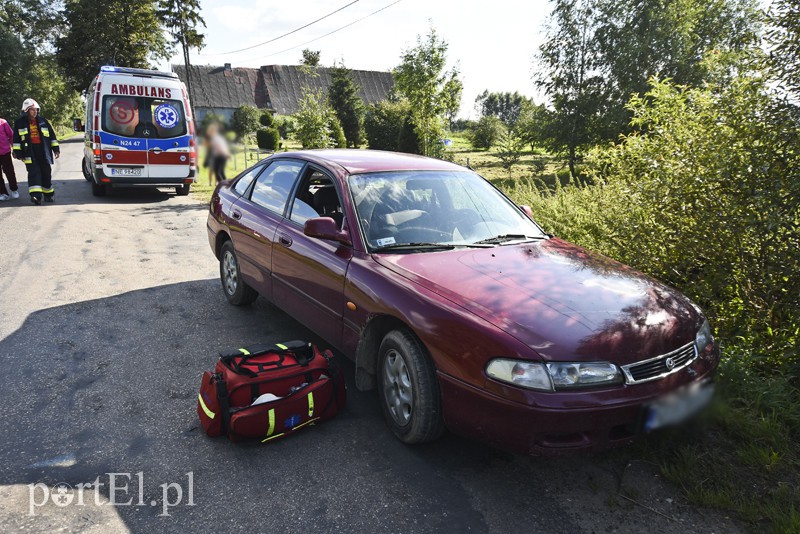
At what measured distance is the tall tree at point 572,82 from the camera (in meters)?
24.5

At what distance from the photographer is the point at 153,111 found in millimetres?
8336

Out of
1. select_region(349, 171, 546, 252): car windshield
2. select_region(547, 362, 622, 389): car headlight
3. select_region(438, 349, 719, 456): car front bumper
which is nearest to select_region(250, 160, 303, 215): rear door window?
select_region(349, 171, 546, 252): car windshield

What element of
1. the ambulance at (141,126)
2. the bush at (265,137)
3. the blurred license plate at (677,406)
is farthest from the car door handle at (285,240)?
the ambulance at (141,126)

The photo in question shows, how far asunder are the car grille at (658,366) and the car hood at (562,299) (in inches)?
1.3

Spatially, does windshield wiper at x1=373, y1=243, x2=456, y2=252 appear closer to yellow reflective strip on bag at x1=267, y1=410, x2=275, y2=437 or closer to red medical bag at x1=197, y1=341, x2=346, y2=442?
red medical bag at x1=197, y1=341, x2=346, y2=442

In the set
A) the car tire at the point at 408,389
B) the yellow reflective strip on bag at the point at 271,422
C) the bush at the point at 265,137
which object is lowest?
the yellow reflective strip on bag at the point at 271,422

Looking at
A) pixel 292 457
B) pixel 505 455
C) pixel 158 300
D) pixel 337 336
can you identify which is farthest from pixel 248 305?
pixel 505 455

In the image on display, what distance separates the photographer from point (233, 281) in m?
5.27

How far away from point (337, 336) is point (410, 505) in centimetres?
130

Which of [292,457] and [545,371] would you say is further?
[292,457]

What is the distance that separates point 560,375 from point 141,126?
8.70 metres

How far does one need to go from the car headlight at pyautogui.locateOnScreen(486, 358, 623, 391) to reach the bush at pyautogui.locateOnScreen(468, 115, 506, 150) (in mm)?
40001

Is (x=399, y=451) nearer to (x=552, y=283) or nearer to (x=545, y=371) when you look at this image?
(x=545, y=371)

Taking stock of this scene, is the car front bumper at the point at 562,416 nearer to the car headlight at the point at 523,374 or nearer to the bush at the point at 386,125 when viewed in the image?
the car headlight at the point at 523,374
